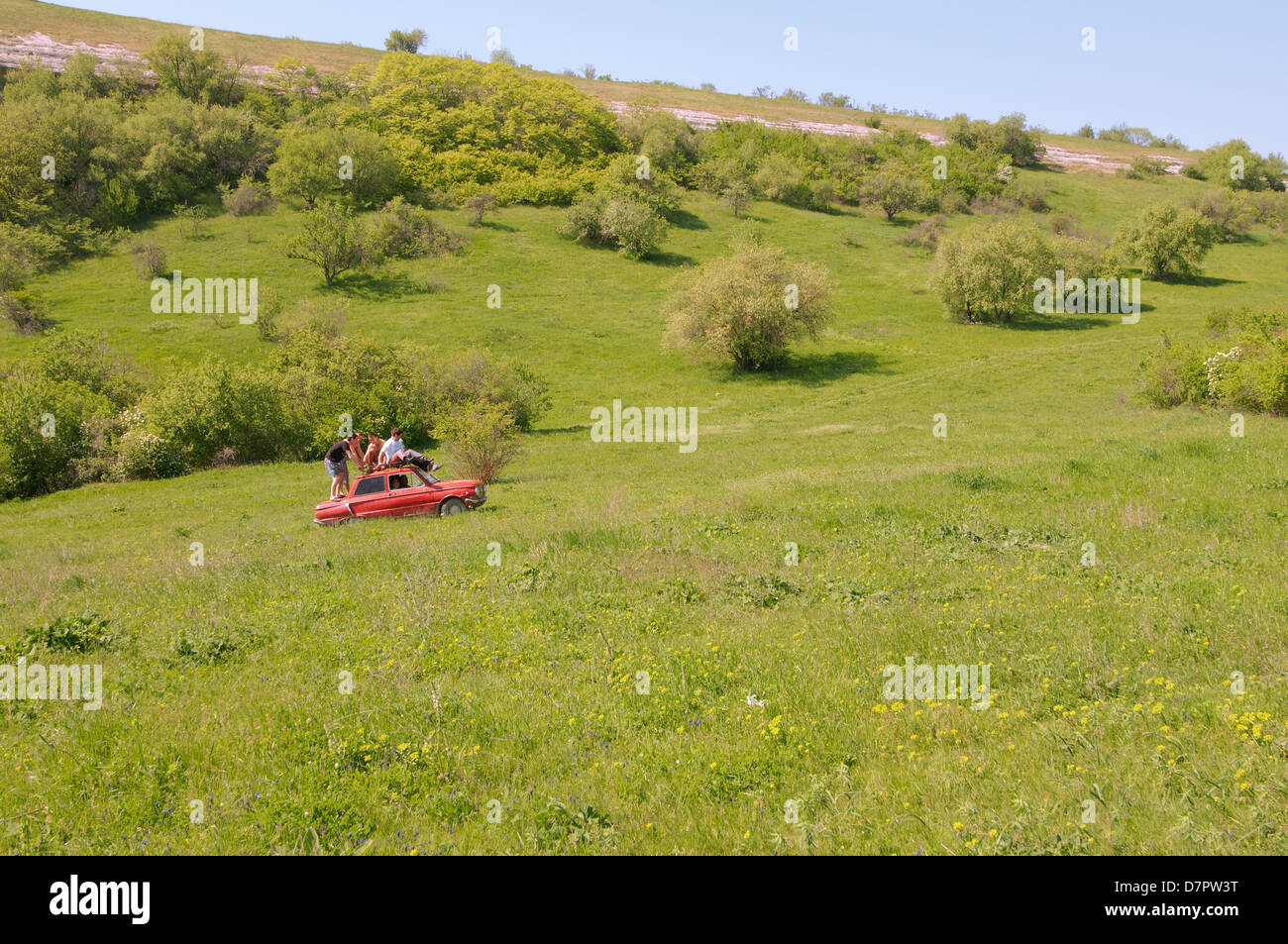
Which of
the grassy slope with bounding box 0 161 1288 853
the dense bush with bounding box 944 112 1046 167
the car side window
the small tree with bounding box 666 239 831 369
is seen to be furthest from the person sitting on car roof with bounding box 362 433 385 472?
the dense bush with bounding box 944 112 1046 167

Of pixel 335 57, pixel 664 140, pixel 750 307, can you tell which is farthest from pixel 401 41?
pixel 750 307

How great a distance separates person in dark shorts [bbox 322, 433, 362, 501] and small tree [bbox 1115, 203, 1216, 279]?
89740 mm

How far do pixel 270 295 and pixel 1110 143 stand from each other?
17297 centimetres

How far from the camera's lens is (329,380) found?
40562 mm

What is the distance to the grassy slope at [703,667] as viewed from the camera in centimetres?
538

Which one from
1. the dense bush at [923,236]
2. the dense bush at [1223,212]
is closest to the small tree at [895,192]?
the dense bush at [923,236]

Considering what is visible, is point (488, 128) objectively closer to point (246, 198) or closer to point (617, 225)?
point (617, 225)

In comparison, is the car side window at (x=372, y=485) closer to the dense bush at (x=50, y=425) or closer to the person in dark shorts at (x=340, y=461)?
the person in dark shorts at (x=340, y=461)

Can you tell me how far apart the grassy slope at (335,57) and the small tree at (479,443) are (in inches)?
4668

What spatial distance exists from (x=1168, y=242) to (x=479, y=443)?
85.6 metres

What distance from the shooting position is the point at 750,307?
181ft

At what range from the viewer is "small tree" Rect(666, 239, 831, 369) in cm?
5609
